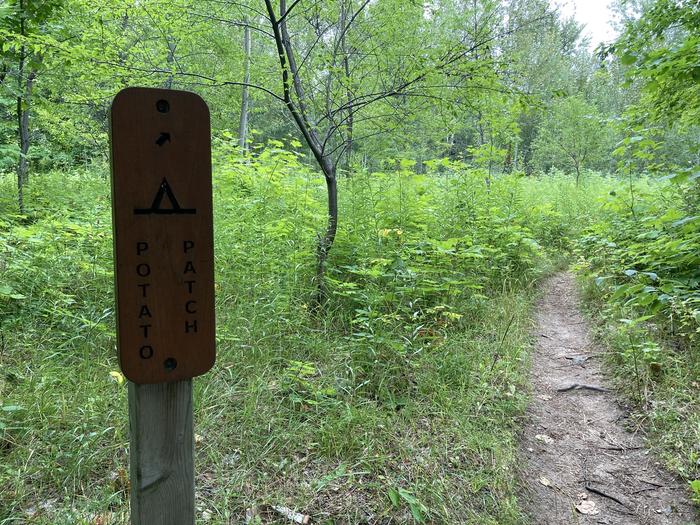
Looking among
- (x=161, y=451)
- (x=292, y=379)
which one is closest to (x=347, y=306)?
(x=292, y=379)

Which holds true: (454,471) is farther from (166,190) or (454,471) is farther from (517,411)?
(166,190)

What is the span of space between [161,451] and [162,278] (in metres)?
0.49

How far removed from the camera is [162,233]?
1.09 metres

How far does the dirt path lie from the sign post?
2035 millimetres

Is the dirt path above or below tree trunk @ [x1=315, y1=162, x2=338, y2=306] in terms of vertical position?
below

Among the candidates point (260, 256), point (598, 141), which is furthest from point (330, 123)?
point (598, 141)

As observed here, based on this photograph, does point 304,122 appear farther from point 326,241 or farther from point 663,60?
point 663,60

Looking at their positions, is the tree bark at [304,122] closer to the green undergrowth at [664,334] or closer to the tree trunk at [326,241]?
the tree trunk at [326,241]

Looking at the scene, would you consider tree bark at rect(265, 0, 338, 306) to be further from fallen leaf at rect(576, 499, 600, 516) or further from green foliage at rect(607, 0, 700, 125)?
green foliage at rect(607, 0, 700, 125)

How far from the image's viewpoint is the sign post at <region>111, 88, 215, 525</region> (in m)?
1.05

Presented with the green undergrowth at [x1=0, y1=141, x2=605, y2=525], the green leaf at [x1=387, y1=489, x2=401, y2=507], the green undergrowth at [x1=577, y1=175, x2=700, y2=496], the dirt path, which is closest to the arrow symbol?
the green undergrowth at [x1=0, y1=141, x2=605, y2=525]

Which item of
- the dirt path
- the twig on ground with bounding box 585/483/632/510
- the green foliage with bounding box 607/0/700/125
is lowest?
the twig on ground with bounding box 585/483/632/510

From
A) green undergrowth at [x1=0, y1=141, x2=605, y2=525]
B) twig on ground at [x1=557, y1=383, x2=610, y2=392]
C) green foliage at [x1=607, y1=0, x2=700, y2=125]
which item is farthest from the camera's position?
twig on ground at [x1=557, y1=383, x2=610, y2=392]

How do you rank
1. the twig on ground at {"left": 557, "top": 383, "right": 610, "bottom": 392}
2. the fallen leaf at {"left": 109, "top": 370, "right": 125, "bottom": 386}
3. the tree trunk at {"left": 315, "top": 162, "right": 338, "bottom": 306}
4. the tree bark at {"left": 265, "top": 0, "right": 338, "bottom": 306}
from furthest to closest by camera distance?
the tree trunk at {"left": 315, "top": 162, "right": 338, "bottom": 306}
the tree bark at {"left": 265, "top": 0, "right": 338, "bottom": 306}
the twig on ground at {"left": 557, "top": 383, "right": 610, "bottom": 392}
the fallen leaf at {"left": 109, "top": 370, "right": 125, "bottom": 386}
